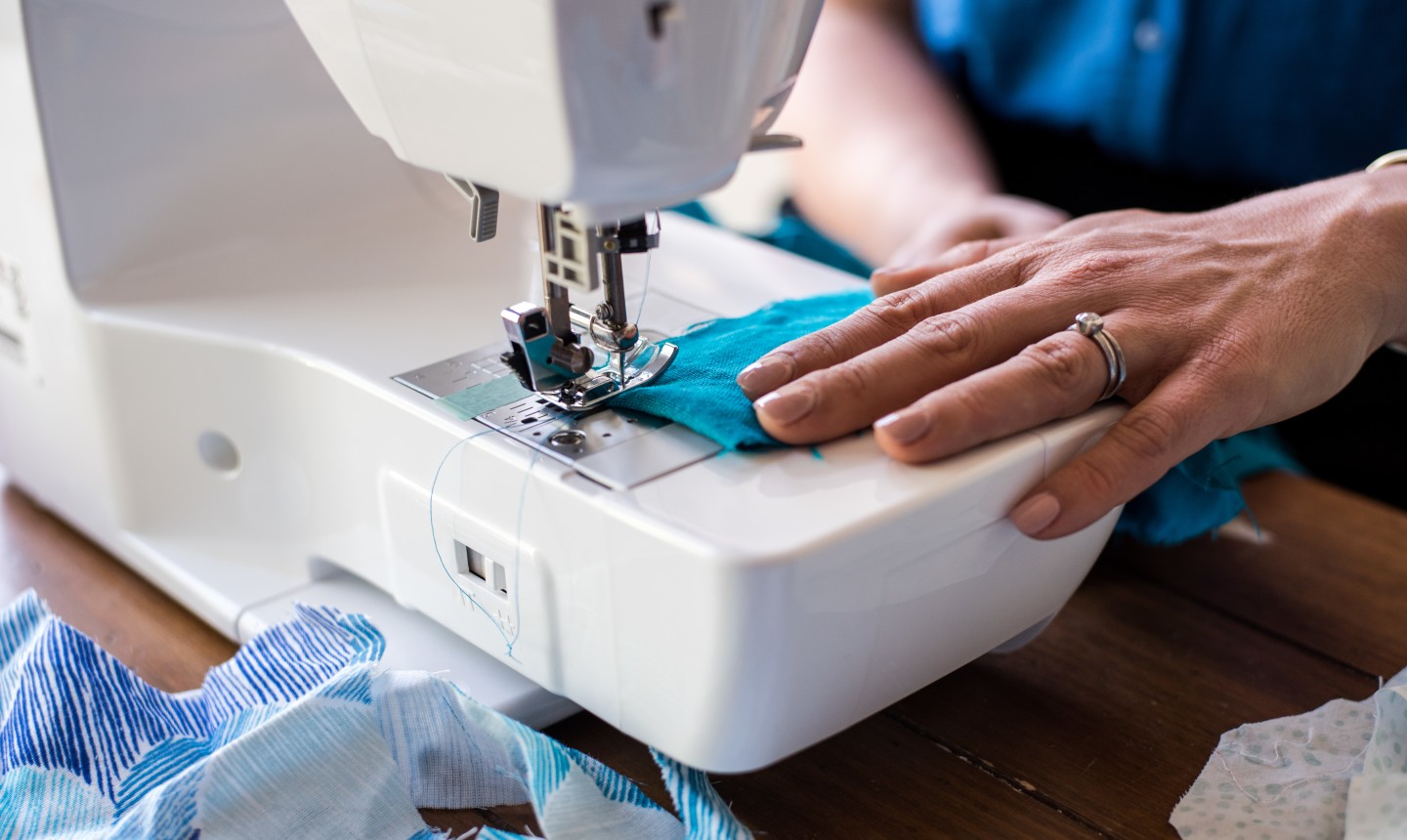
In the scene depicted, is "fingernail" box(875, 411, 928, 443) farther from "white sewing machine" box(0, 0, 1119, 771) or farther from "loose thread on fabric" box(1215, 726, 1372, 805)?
"loose thread on fabric" box(1215, 726, 1372, 805)

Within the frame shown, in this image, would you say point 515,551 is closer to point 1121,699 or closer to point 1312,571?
point 1121,699

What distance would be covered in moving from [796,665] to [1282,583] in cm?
50

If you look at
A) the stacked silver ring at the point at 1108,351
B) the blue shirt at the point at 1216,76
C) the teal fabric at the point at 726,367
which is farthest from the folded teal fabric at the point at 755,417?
the blue shirt at the point at 1216,76

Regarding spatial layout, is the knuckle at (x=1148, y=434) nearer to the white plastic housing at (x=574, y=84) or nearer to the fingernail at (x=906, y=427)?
the fingernail at (x=906, y=427)

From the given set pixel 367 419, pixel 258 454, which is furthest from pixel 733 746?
pixel 258 454

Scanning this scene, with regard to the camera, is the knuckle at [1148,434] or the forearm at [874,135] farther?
the forearm at [874,135]

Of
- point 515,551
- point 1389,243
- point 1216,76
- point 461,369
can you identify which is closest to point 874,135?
point 1216,76

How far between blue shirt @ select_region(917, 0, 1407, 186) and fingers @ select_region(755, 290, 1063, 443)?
0.74 m

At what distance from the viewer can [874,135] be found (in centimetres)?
154


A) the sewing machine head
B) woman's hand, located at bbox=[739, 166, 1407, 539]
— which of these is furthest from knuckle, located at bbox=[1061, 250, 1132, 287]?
the sewing machine head

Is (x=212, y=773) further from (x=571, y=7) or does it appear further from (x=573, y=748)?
(x=571, y=7)

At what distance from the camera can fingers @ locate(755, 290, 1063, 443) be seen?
688mm

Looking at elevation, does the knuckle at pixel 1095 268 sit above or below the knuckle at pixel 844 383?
above

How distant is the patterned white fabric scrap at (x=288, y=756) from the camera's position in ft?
2.26
